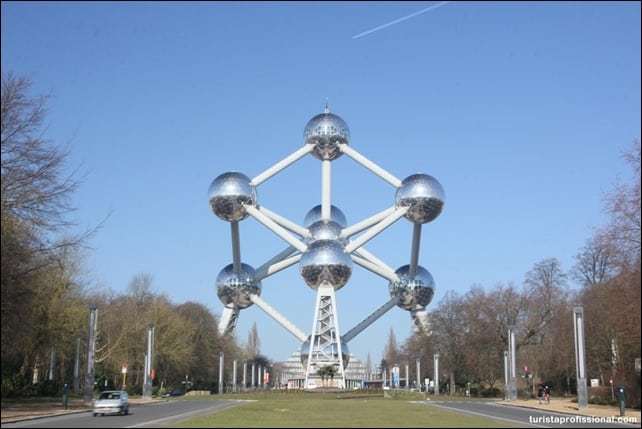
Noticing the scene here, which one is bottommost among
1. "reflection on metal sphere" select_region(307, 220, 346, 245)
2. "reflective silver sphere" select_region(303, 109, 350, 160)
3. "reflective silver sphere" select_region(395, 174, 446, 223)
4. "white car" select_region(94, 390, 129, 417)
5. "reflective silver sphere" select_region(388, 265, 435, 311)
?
"white car" select_region(94, 390, 129, 417)

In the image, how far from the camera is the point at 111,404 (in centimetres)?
3042

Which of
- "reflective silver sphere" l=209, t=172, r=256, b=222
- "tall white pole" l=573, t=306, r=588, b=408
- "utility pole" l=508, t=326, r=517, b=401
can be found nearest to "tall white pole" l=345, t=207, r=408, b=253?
"reflective silver sphere" l=209, t=172, r=256, b=222

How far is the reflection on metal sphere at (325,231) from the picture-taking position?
66.4 meters

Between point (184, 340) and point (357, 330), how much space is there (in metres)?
16.0

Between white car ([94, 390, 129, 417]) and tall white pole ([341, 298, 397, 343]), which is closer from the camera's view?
white car ([94, 390, 129, 417])

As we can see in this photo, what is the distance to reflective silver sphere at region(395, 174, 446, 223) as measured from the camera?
213 feet

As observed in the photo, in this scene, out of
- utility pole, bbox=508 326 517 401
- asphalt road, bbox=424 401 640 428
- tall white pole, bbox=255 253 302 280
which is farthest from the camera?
tall white pole, bbox=255 253 302 280

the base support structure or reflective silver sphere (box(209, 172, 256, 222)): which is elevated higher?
reflective silver sphere (box(209, 172, 256, 222))

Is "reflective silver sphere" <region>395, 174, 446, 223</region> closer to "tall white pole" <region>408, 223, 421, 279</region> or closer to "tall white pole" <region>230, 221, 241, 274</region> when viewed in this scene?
"tall white pole" <region>408, 223, 421, 279</region>

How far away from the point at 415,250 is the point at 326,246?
9488 millimetres

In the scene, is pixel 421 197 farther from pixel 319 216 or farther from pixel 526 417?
pixel 526 417

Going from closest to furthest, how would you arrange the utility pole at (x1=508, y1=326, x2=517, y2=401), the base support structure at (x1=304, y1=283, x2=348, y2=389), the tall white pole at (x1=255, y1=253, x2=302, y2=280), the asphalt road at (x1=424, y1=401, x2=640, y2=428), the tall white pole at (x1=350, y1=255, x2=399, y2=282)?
the asphalt road at (x1=424, y1=401, x2=640, y2=428) → the utility pole at (x1=508, y1=326, x2=517, y2=401) → the base support structure at (x1=304, y1=283, x2=348, y2=389) → the tall white pole at (x1=255, y1=253, x2=302, y2=280) → the tall white pole at (x1=350, y1=255, x2=399, y2=282)

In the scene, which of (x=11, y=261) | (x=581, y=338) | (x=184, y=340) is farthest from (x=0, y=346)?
(x=184, y=340)

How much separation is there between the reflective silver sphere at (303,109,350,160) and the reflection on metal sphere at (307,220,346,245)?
5.65 m
